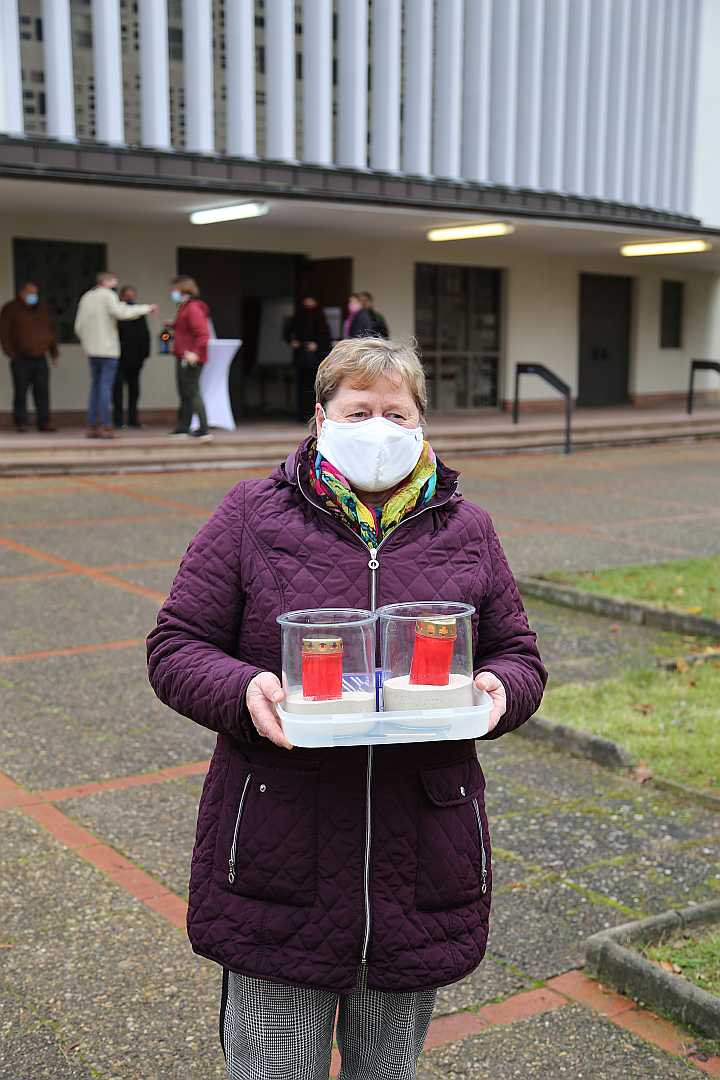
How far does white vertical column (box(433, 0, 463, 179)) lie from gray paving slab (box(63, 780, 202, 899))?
18584 mm

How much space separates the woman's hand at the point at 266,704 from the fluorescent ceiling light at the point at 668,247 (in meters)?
21.8

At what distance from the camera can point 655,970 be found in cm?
344

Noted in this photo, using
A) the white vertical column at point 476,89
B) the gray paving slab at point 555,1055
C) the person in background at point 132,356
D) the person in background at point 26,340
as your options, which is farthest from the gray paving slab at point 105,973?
the white vertical column at point 476,89

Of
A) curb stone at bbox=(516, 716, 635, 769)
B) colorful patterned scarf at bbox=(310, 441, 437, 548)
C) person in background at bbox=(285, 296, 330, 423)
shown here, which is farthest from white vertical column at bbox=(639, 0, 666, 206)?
colorful patterned scarf at bbox=(310, 441, 437, 548)

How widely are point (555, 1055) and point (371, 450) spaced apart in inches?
70.6

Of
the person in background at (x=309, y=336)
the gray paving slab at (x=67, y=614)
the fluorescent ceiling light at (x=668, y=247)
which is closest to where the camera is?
the gray paving slab at (x=67, y=614)

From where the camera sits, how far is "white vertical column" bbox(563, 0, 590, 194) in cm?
2386

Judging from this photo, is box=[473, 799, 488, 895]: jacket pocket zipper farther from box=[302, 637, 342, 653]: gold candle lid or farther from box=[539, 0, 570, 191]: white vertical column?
box=[539, 0, 570, 191]: white vertical column

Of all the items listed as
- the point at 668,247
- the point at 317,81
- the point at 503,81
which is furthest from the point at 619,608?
the point at 503,81

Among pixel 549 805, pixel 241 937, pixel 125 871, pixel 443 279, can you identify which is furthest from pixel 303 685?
pixel 443 279

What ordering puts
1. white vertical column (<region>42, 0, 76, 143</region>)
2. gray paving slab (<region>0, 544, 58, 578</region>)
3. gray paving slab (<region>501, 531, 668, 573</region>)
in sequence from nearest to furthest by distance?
gray paving slab (<region>0, 544, 58, 578</region>) < gray paving slab (<region>501, 531, 668, 573</region>) < white vertical column (<region>42, 0, 76, 143</region>)

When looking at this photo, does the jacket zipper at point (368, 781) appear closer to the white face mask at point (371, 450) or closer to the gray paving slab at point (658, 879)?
the white face mask at point (371, 450)

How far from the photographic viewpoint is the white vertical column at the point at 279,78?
1938 cm

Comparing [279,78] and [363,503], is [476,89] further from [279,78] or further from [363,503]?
[363,503]
